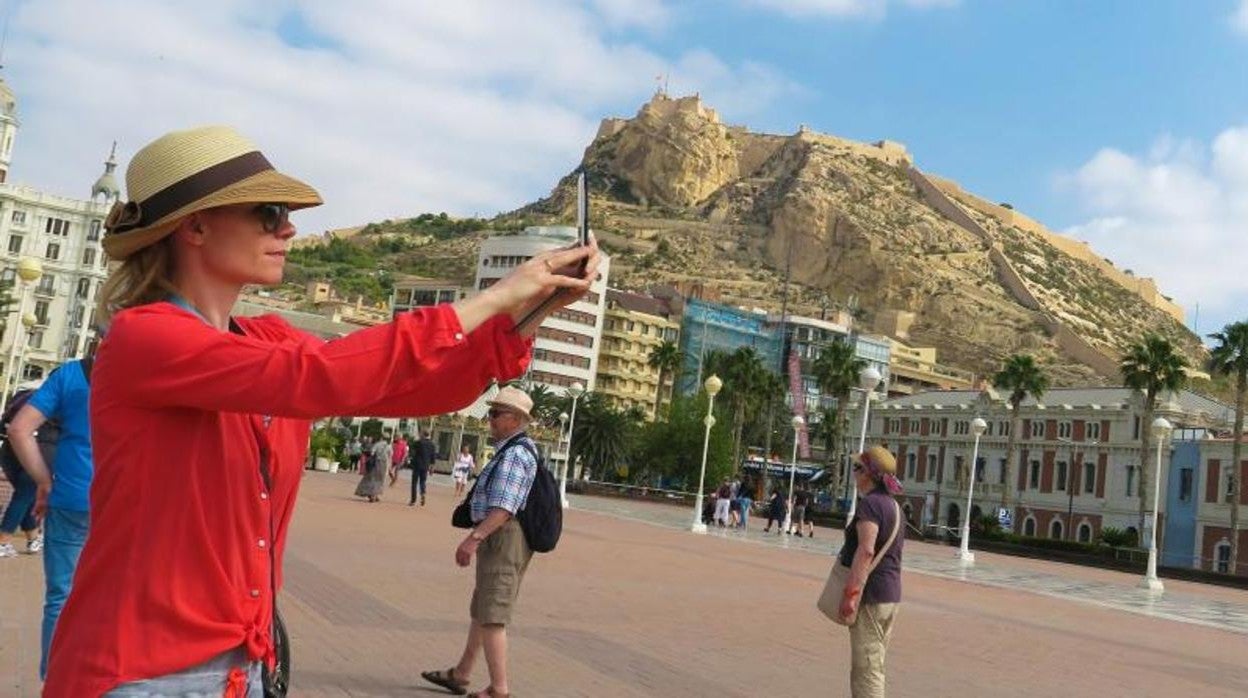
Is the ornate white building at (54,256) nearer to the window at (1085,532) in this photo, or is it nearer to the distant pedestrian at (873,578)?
the window at (1085,532)

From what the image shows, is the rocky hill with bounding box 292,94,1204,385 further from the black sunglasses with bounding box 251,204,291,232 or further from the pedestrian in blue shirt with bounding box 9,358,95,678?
the black sunglasses with bounding box 251,204,291,232

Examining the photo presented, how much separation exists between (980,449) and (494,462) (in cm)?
7196

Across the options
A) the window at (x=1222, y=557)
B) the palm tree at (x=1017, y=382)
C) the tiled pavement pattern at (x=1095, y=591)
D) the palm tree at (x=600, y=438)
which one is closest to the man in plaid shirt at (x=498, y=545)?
the tiled pavement pattern at (x=1095, y=591)

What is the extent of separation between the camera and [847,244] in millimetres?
156750

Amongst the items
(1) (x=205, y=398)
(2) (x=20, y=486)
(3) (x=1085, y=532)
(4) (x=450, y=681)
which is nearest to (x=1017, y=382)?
(3) (x=1085, y=532)

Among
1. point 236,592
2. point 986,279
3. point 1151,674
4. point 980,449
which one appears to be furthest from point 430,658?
point 986,279

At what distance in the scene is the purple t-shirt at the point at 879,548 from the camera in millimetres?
6406

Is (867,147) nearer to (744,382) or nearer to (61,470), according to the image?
(744,382)

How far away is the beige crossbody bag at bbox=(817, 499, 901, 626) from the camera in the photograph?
6.38 metres

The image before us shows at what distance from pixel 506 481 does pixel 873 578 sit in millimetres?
2031

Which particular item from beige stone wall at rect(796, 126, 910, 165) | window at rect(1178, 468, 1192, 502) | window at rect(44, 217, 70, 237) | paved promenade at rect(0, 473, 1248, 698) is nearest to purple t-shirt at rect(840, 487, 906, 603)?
paved promenade at rect(0, 473, 1248, 698)

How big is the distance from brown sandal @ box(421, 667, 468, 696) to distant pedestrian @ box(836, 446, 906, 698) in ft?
7.33

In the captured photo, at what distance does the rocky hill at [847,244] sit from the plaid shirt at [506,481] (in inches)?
4903

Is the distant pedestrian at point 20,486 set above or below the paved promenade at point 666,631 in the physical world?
above
